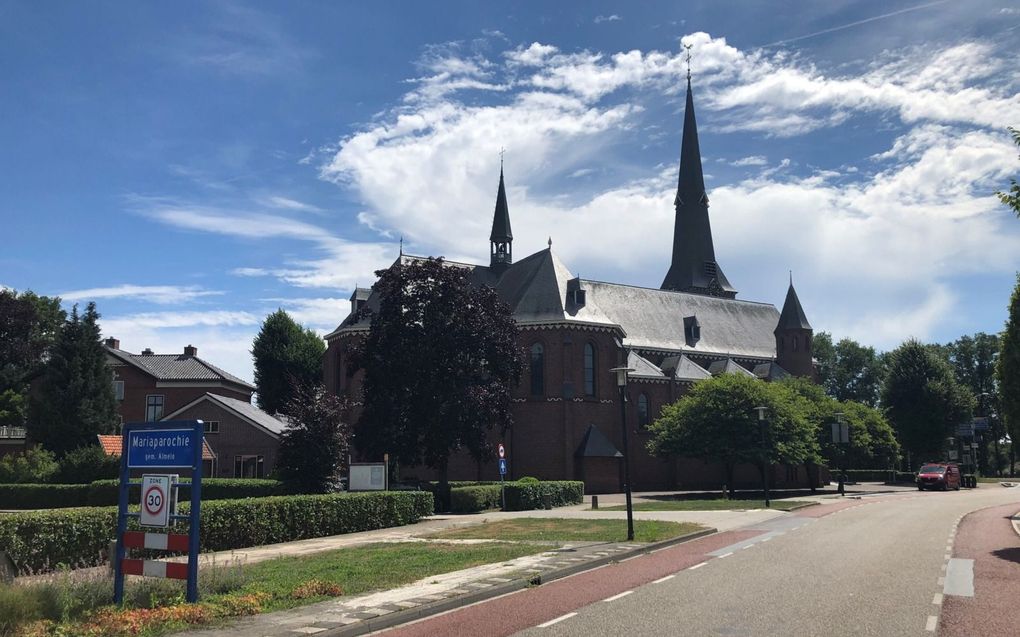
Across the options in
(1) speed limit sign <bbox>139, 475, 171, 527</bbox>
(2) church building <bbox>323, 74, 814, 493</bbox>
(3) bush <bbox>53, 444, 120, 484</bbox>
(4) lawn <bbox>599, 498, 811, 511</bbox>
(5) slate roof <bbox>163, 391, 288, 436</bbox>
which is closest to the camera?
(1) speed limit sign <bbox>139, 475, 171, 527</bbox>

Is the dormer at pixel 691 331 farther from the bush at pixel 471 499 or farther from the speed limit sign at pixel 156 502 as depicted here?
the speed limit sign at pixel 156 502

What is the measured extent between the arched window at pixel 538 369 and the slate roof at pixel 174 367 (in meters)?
29.9

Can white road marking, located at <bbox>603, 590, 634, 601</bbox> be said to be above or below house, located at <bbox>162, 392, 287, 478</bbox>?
below

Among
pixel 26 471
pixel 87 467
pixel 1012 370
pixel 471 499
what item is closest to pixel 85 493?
pixel 87 467

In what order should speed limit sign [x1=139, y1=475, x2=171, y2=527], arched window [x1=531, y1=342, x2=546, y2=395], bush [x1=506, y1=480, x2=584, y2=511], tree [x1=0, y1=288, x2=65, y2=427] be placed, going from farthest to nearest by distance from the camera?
tree [x1=0, y1=288, x2=65, y2=427]
arched window [x1=531, y1=342, x2=546, y2=395]
bush [x1=506, y1=480, x2=584, y2=511]
speed limit sign [x1=139, y1=475, x2=171, y2=527]

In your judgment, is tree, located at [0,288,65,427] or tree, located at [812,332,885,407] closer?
Answer: tree, located at [0,288,65,427]

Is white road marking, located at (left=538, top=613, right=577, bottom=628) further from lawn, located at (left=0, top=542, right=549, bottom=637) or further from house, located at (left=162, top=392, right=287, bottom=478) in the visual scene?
house, located at (left=162, top=392, right=287, bottom=478)

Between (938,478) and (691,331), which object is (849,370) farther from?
(938,478)

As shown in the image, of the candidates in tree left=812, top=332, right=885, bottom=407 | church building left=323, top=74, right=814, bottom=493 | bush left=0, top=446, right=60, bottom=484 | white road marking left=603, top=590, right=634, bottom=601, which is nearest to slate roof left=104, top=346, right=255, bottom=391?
church building left=323, top=74, right=814, bottom=493

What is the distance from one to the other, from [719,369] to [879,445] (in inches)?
552

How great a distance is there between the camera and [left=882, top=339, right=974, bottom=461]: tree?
74438 mm

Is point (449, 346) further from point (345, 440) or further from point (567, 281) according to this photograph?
point (567, 281)

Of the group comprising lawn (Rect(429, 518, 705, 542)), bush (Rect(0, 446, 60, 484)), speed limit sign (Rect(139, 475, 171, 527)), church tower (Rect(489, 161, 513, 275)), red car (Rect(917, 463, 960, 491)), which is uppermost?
church tower (Rect(489, 161, 513, 275))

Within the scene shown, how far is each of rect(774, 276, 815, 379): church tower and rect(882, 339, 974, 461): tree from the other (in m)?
8.58
